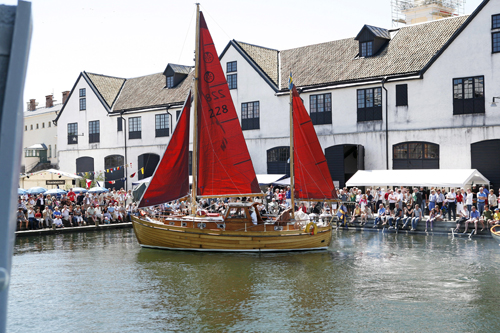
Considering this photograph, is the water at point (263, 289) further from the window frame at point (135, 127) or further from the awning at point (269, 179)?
the window frame at point (135, 127)

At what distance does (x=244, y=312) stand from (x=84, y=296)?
604 cm

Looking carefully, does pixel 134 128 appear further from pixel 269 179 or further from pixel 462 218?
pixel 462 218

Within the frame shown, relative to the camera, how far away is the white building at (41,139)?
7575cm

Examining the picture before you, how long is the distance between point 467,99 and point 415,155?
5.13m

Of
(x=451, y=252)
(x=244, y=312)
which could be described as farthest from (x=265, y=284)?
(x=451, y=252)

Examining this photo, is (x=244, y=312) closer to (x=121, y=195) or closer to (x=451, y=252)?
(x=451, y=252)

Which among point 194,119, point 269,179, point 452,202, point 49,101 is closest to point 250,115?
point 269,179

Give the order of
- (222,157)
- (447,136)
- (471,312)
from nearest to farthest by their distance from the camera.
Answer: (471,312), (222,157), (447,136)

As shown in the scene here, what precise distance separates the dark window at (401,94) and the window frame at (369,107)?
130 centimetres

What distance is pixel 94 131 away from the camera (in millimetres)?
58781

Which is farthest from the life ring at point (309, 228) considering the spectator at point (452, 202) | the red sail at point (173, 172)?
the spectator at point (452, 202)

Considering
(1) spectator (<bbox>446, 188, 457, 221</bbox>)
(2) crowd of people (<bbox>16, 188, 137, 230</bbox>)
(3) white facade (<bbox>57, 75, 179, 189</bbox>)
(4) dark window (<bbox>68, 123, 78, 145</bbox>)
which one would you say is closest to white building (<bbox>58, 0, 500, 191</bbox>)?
(3) white facade (<bbox>57, 75, 179, 189</bbox>)

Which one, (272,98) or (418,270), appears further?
(272,98)

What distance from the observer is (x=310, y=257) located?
25.3m
